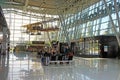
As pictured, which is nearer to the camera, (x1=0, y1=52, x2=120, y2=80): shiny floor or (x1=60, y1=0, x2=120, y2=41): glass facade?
(x1=0, y1=52, x2=120, y2=80): shiny floor

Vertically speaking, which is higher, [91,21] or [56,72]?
[91,21]

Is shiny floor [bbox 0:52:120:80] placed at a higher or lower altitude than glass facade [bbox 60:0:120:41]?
lower

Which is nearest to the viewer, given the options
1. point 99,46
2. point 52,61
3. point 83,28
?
point 52,61

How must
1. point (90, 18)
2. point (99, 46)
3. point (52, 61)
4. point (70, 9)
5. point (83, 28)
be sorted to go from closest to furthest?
1. point (52, 61)
2. point (99, 46)
3. point (90, 18)
4. point (83, 28)
5. point (70, 9)

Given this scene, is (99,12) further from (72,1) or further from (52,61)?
(52,61)

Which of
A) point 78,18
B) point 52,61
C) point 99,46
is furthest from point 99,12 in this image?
point 52,61

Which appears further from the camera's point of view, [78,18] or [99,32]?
[78,18]

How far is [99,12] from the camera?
3497 cm

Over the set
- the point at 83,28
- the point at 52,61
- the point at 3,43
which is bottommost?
the point at 52,61

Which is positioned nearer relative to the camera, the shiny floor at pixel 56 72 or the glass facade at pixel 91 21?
the shiny floor at pixel 56 72

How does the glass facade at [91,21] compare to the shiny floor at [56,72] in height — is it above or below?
above

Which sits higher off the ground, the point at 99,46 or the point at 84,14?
the point at 84,14

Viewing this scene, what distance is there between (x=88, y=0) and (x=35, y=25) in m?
12.5

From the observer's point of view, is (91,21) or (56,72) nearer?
(56,72)
